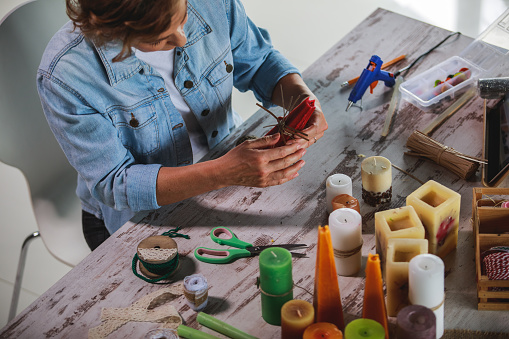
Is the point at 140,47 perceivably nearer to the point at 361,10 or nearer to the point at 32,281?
Answer: the point at 32,281

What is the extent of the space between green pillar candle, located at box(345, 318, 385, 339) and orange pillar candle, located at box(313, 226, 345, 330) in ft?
0.27

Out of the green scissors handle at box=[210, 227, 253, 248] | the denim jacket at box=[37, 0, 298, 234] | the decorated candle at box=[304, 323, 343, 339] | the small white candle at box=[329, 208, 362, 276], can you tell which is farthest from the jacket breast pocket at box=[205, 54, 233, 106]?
the decorated candle at box=[304, 323, 343, 339]

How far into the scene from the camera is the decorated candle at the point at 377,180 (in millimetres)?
1432

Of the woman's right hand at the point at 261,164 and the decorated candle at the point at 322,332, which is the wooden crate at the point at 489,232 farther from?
the woman's right hand at the point at 261,164

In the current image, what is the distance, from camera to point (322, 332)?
1.13 meters

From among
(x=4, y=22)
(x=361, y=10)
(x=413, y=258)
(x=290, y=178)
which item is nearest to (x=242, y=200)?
(x=290, y=178)

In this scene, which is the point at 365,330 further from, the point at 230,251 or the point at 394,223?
the point at 230,251

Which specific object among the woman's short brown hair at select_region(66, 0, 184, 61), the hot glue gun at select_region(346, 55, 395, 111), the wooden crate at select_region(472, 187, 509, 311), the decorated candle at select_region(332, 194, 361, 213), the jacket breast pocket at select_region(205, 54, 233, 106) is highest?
the woman's short brown hair at select_region(66, 0, 184, 61)

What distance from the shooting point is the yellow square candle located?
4.19 feet

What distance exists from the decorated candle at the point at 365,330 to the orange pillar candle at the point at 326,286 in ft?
0.27

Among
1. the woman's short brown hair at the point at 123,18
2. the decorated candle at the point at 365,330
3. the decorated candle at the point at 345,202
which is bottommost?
the decorated candle at the point at 365,330

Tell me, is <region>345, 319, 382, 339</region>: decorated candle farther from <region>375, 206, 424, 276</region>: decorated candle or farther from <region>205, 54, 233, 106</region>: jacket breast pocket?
<region>205, 54, 233, 106</region>: jacket breast pocket

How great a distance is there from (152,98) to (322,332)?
81 cm

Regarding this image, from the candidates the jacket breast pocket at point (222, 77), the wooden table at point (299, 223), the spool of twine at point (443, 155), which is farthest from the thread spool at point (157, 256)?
the spool of twine at point (443, 155)
